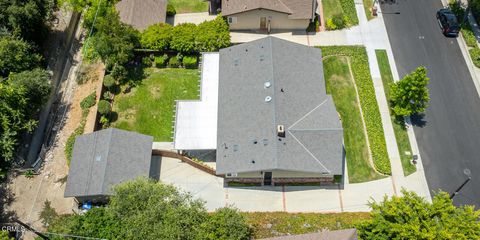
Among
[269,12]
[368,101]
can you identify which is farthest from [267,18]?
[368,101]

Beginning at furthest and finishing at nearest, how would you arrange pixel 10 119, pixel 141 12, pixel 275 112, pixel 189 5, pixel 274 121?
pixel 189 5, pixel 141 12, pixel 275 112, pixel 10 119, pixel 274 121

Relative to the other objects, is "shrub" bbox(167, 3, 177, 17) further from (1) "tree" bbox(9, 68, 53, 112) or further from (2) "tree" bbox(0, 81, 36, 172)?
(2) "tree" bbox(0, 81, 36, 172)

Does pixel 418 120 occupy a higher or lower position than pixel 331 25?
lower

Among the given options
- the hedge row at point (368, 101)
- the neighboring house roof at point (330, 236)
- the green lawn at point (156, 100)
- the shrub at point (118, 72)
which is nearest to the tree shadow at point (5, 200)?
the green lawn at point (156, 100)

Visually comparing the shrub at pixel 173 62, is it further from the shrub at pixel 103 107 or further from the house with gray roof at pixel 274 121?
the shrub at pixel 103 107

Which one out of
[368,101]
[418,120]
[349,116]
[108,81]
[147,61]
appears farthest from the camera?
[147,61]

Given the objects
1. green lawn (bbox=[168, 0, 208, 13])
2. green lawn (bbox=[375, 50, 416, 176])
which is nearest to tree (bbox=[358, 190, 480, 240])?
green lawn (bbox=[375, 50, 416, 176])

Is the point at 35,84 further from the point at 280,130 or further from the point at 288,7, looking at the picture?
the point at 288,7
